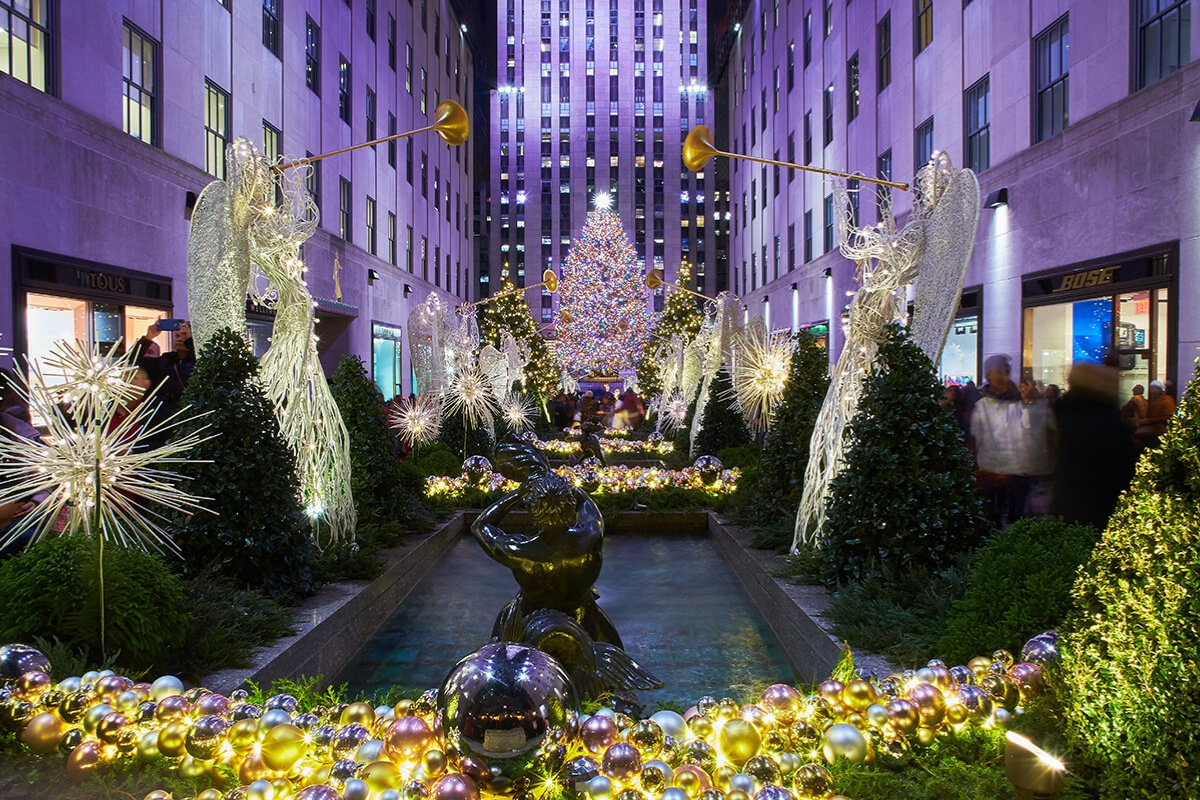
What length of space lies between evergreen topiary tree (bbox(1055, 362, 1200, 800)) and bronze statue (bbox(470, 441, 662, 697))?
1899 millimetres

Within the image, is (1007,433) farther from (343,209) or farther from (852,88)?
(343,209)

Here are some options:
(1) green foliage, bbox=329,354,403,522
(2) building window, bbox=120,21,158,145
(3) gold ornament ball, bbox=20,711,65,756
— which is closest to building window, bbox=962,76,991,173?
(1) green foliage, bbox=329,354,403,522

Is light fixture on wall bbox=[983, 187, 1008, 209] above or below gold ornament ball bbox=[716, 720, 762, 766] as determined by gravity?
above

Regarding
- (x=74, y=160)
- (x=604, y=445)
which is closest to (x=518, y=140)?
(x=604, y=445)

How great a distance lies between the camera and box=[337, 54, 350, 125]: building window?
25.5 metres

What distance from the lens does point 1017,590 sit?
161 inches

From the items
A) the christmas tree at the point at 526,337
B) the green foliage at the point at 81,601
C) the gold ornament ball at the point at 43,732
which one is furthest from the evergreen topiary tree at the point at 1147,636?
the christmas tree at the point at 526,337

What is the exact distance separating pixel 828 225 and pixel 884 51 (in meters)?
6.58

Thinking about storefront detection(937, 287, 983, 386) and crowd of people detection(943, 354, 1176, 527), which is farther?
storefront detection(937, 287, 983, 386)

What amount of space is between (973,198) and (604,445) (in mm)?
13887

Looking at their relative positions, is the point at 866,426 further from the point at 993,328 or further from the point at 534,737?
the point at 993,328

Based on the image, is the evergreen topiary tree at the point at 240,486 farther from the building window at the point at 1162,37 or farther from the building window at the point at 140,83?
the building window at the point at 1162,37

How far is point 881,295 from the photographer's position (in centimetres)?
720

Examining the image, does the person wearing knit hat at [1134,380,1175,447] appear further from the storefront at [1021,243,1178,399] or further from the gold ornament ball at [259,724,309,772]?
the gold ornament ball at [259,724,309,772]
